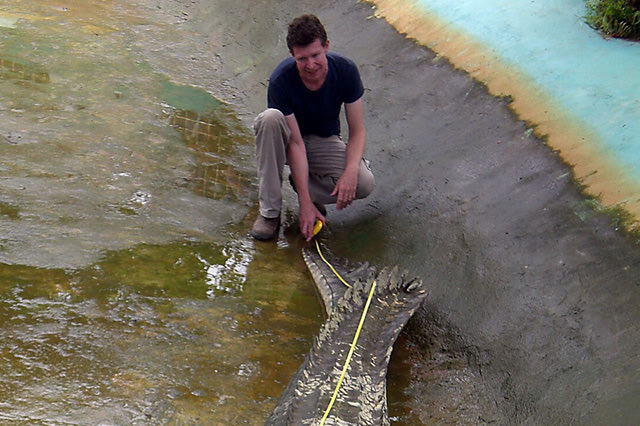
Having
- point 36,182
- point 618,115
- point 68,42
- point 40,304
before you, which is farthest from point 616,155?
point 68,42

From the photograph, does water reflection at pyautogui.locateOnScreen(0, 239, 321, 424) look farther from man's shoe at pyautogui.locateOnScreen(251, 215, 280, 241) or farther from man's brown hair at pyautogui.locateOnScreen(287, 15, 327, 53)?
man's brown hair at pyautogui.locateOnScreen(287, 15, 327, 53)

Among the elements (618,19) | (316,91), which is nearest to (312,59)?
(316,91)

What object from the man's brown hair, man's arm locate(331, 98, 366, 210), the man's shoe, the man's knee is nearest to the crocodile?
the man's shoe

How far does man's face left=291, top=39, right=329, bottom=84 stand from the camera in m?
3.51

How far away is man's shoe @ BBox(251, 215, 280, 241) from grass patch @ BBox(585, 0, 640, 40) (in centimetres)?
249

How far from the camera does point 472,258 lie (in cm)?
356

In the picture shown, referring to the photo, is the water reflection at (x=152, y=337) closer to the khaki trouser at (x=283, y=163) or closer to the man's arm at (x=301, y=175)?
the man's arm at (x=301, y=175)

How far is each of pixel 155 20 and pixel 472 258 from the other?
4940 mm

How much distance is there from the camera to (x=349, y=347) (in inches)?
112

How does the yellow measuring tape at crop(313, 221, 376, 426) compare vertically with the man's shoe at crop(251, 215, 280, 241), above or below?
above

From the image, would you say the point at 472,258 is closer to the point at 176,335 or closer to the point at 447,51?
the point at 176,335

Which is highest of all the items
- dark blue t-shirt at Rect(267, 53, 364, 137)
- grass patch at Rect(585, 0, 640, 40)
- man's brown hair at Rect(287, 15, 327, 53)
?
grass patch at Rect(585, 0, 640, 40)

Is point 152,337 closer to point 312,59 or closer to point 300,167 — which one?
point 300,167

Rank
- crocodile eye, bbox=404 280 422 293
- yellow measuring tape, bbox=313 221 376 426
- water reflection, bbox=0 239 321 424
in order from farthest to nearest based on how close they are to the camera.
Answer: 1. crocodile eye, bbox=404 280 422 293
2. water reflection, bbox=0 239 321 424
3. yellow measuring tape, bbox=313 221 376 426
